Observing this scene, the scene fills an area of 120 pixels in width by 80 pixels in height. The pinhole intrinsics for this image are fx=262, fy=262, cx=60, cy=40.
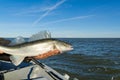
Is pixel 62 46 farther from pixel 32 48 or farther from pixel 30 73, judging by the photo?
pixel 30 73

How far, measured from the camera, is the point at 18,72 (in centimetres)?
739

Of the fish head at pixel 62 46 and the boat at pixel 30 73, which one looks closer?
the fish head at pixel 62 46

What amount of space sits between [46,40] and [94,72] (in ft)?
41.1

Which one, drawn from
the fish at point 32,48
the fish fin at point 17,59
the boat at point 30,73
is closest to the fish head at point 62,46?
the fish at point 32,48

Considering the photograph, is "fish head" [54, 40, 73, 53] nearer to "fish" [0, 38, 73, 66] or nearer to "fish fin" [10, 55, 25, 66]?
"fish" [0, 38, 73, 66]

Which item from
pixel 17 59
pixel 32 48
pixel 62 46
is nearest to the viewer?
pixel 32 48

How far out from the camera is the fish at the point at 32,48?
4918 millimetres

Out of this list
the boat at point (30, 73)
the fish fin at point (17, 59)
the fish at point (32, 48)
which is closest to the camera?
the fish at point (32, 48)

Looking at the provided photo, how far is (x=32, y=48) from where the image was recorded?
494cm

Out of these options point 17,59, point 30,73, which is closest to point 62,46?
point 17,59

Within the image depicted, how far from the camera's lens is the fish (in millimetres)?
4918

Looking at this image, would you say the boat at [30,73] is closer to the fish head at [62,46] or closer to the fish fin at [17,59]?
the fish head at [62,46]

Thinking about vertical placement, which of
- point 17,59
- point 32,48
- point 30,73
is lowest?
point 30,73

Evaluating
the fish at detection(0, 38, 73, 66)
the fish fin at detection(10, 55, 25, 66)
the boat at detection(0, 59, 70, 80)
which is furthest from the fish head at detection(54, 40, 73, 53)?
the boat at detection(0, 59, 70, 80)
